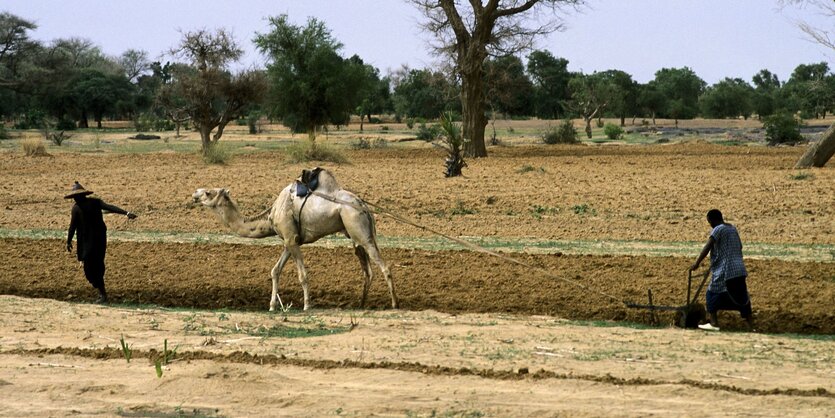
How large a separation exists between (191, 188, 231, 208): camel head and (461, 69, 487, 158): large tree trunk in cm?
2666

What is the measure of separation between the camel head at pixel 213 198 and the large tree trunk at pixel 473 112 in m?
26.7

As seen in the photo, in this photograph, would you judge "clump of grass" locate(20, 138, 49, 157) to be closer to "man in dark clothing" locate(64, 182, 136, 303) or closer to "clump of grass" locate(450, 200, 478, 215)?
"clump of grass" locate(450, 200, 478, 215)

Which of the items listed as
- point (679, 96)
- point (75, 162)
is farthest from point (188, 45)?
point (679, 96)

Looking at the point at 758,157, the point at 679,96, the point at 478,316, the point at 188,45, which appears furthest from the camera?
the point at 679,96

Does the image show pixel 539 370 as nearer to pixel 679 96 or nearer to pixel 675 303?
pixel 675 303

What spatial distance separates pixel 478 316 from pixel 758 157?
2529cm

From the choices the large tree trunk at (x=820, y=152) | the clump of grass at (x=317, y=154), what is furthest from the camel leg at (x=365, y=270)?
the clump of grass at (x=317, y=154)

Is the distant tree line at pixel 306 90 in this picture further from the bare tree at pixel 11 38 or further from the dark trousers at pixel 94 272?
the dark trousers at pixel 94 272

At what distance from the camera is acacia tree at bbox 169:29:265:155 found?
43.9 meters

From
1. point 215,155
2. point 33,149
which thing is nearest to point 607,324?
point 215,155

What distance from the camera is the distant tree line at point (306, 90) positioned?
45.9 meters

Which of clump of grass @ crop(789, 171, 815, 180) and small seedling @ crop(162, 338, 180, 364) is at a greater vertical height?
clump of grass @ crop(789, 171, 815, 180)

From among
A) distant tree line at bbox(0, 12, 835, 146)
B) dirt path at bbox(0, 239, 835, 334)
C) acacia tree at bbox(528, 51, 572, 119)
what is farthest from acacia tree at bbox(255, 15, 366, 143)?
acacia tree at bbox(528, 51, 572, 119)

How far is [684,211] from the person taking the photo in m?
23.5
